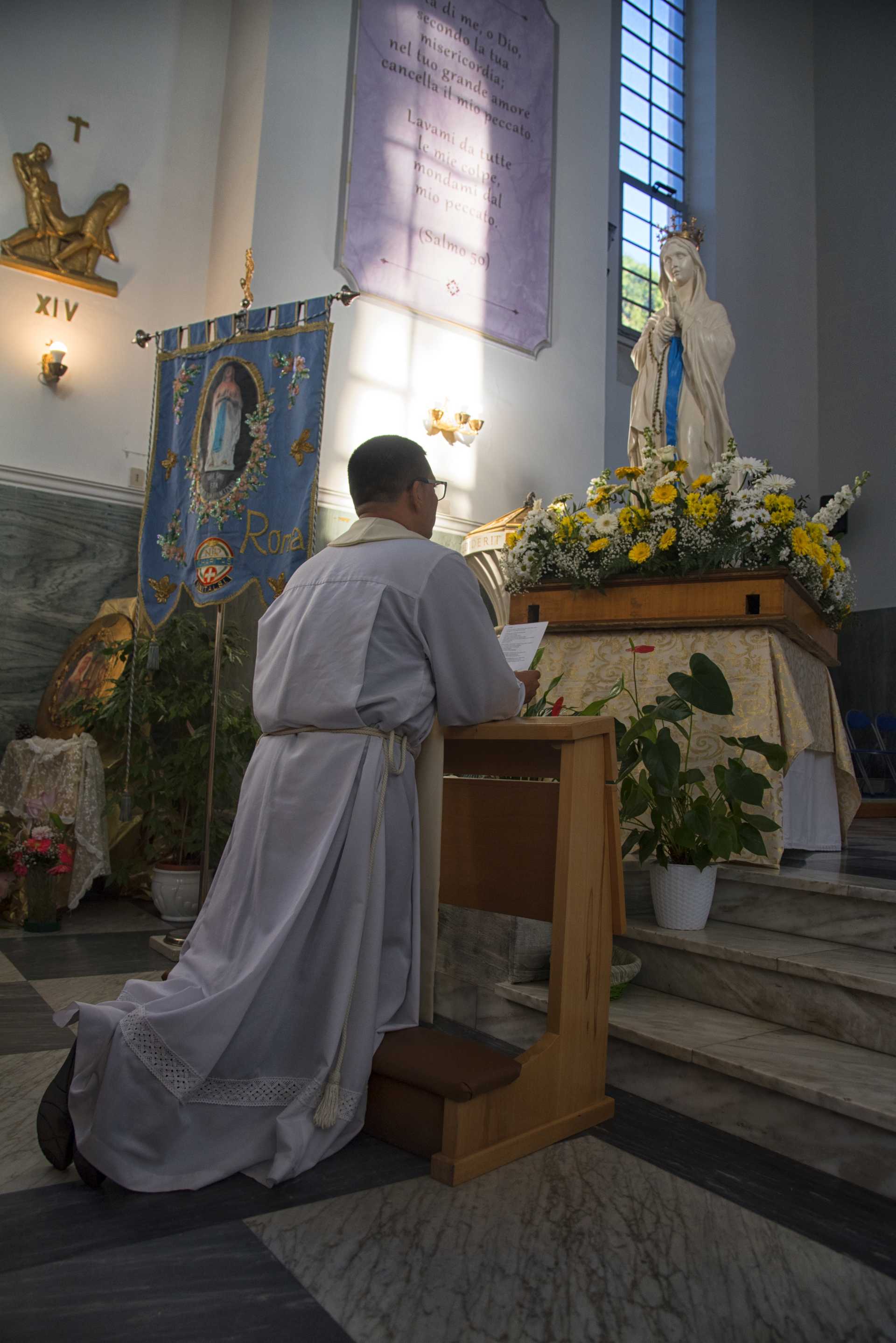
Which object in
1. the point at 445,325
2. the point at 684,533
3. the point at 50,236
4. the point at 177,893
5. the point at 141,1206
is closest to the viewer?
the point at 141,1206

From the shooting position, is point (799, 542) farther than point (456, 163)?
No

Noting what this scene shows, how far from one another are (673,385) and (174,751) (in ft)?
10.7

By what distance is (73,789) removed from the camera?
500 centimetres

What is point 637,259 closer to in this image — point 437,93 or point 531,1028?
point 437,93

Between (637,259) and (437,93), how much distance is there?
4.43 meters

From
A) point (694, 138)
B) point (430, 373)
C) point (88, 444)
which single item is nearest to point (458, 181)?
point (430, 373)

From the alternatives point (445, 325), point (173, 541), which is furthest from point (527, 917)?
point (445, 325)

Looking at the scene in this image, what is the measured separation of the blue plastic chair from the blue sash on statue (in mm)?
4215

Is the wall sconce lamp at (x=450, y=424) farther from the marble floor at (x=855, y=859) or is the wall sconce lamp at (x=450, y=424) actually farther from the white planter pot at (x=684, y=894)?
the white planter pot at (x=684, y=894)

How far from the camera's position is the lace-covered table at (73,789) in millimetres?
4973

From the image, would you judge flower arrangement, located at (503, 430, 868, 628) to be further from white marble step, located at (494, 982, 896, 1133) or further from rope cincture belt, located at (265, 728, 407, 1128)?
rope cincture belt, located at (265, 728, 407, 1128)

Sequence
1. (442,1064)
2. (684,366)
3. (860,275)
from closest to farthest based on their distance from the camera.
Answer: (442,1064), (684,366), (860,275)

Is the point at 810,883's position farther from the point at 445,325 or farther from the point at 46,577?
the point at 445,325

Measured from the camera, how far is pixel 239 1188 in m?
2.01
